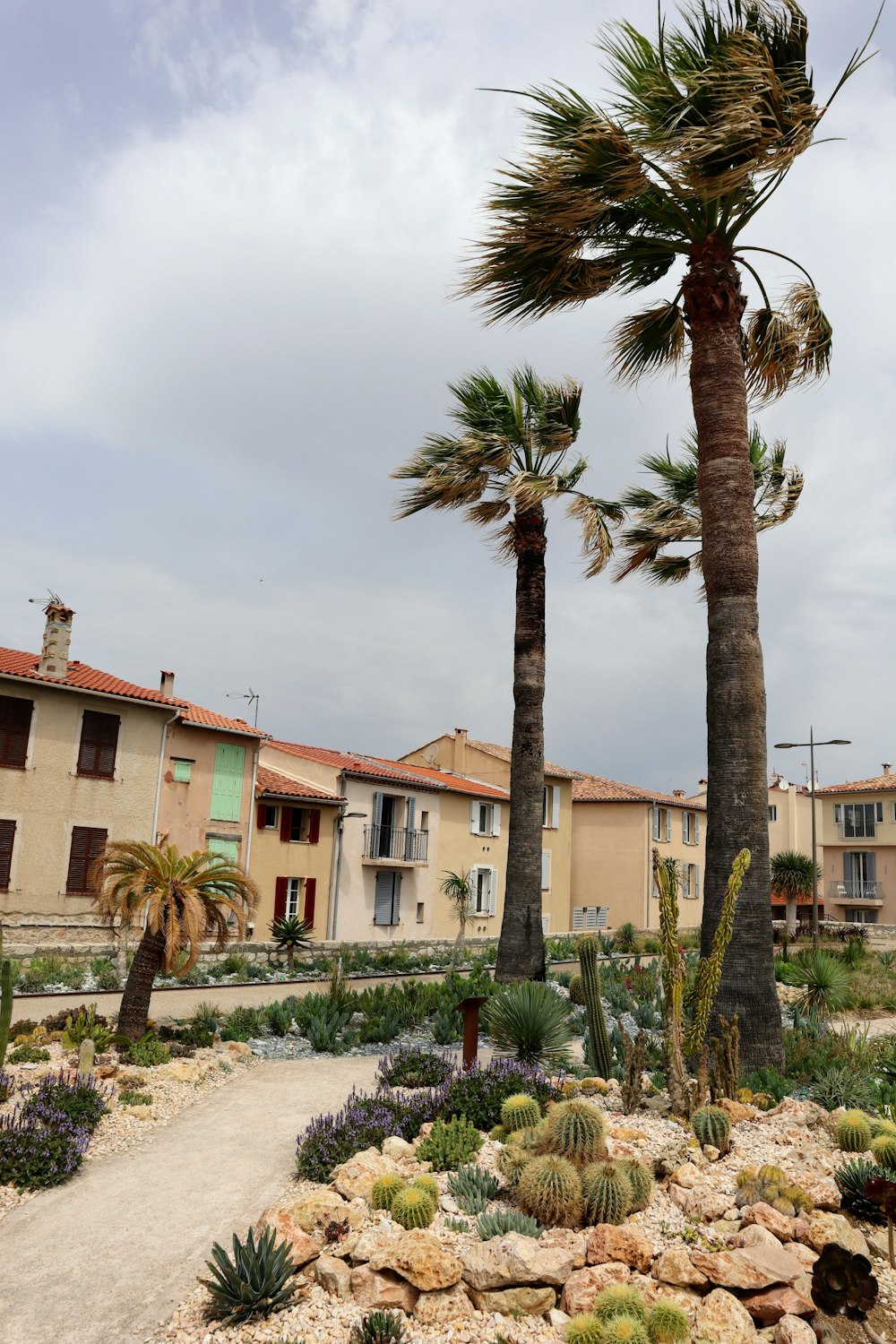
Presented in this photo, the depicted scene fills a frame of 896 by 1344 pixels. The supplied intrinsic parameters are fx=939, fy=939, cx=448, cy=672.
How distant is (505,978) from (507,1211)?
30.0ft

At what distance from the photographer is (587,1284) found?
204 inches

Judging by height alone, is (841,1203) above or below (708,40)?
below

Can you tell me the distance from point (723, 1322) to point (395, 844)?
94.5ft

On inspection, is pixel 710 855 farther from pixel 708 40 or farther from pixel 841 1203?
pixel 708 40

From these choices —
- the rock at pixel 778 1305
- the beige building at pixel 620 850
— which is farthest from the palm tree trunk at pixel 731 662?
the beige building at pixel 620 850

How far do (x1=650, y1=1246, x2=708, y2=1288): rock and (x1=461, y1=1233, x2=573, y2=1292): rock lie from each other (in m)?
0.50

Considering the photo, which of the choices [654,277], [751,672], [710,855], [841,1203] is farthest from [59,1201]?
[654,277]

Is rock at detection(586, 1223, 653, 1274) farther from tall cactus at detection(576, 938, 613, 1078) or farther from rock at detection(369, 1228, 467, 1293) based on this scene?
tall cactus at detection(576, 938, 613, 1078)

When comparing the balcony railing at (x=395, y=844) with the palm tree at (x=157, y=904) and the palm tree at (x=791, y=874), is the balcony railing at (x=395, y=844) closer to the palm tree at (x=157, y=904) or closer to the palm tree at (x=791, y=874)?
the palm tree at (x=791, y=874)

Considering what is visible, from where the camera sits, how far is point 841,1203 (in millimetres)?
6250

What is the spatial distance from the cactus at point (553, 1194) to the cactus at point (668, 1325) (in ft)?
3.48

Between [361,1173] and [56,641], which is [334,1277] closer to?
[361,1173]

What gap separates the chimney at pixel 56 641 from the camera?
24.8 metres

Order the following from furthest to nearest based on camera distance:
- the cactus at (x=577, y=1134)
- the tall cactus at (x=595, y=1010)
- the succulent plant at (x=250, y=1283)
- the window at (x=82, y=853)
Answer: the window at (x=82, y=853), the tall cactus at (x=595, y=1010), the cactus at (x=577, y=1134), the succulent plant at (x=250, y=1283)
